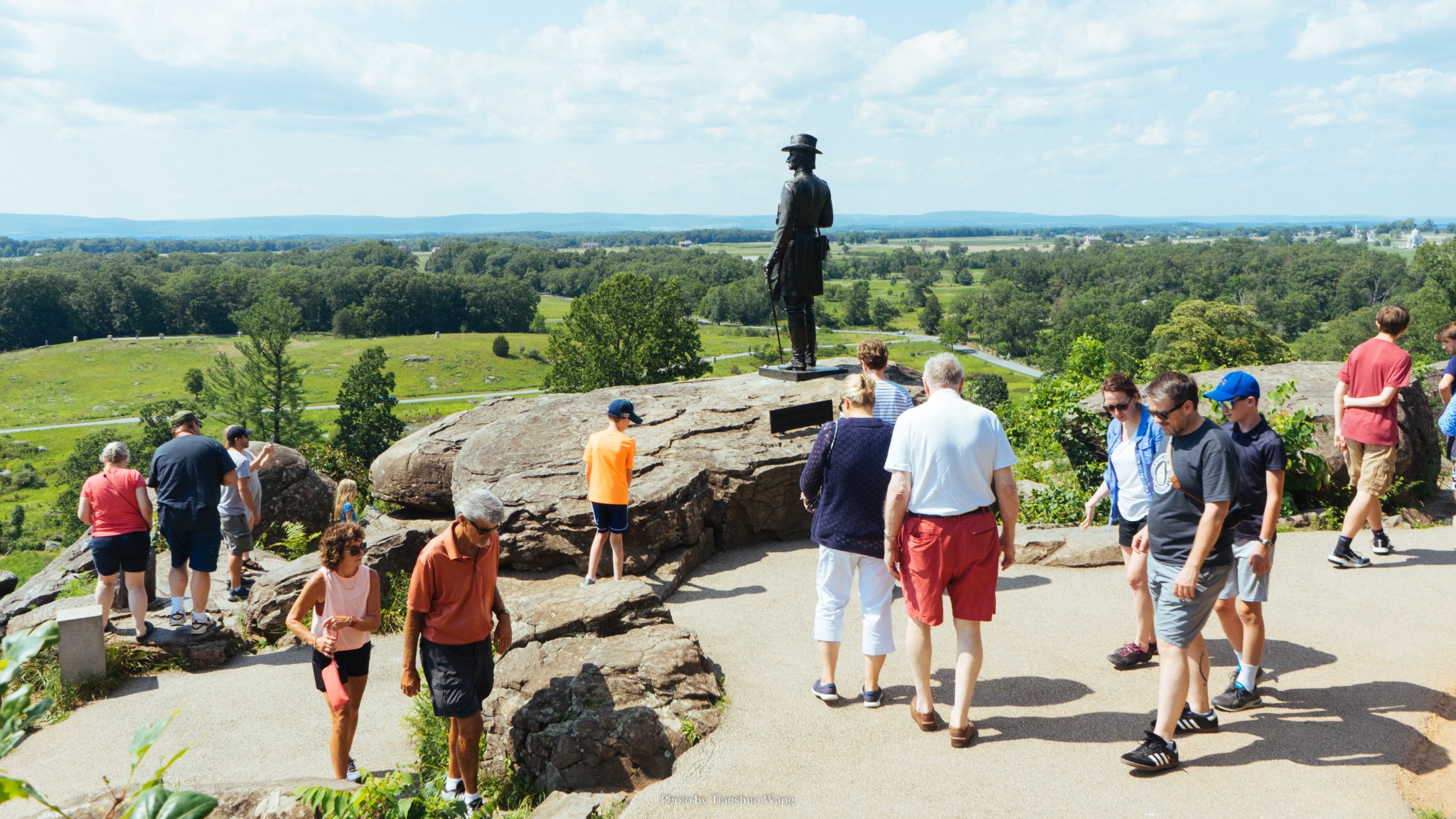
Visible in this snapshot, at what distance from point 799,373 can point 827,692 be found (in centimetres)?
673

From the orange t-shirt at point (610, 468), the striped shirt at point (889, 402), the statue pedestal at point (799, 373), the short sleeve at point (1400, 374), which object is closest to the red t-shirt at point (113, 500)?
the orange t-shirt at point (610, 468)

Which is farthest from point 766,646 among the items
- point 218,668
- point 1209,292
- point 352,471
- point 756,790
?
point 1209,292

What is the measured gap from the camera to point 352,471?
2034 centimetres

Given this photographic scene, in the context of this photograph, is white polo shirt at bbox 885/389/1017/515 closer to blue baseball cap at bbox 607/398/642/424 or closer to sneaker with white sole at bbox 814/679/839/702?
sneaker with white sole at bbox 814/679/839/702

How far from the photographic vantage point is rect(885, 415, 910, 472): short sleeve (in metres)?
5.22

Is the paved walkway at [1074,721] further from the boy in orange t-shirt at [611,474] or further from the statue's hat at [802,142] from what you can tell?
the statue's hat at [802,142]

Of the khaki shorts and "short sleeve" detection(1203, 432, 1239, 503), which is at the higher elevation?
"short sleeve" detection(1203, 432, 1239, 503)

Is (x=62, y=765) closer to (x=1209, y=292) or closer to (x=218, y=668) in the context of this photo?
(x=218, y=668)

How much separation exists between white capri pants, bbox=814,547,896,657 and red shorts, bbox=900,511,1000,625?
0.49 metres

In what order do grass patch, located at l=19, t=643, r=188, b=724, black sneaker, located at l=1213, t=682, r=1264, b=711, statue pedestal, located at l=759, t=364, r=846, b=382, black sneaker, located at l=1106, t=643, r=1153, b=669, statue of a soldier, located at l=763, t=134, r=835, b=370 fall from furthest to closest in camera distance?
statue pedestal, located at l=759, t=364, r=846, b=382 < statue of a soldier, located at l=763, t=134, r=835, b=370 < grass patch, located at l=19, t=643, r=188, b=724 < black sneaker, located at l=1106, t=643, r=1153, b=669 < black sneaker, located at l=1213, t=682, r=1264, b=711

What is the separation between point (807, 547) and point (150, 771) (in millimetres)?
6384

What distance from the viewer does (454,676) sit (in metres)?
5.48

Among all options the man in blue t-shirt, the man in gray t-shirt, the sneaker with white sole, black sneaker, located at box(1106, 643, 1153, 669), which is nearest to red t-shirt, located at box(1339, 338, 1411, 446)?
black sneaker, located at box(1106, 643, 1153, 669)

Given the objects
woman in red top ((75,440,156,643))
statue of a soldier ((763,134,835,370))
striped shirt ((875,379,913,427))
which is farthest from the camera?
statue of a soldier ((763,134,835,370))
